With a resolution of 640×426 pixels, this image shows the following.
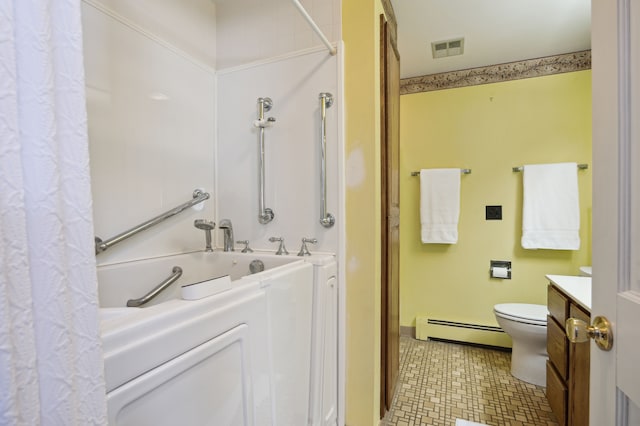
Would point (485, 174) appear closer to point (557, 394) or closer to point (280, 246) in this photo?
point (557, 394)

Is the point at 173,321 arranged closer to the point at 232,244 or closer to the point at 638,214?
the point at 638,214

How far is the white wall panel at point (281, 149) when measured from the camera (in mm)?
1620

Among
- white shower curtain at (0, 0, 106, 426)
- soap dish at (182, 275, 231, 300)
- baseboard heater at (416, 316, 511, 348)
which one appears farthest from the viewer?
baseboard heater at (416, 316, 511, 348)

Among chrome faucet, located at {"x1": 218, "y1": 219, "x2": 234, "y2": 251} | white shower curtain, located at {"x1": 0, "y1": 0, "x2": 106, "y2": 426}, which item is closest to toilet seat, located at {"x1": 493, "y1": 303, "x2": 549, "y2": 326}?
chrome faucet, located at {"x1": 218, "y1": 219, "x2": 234, "y2": 251}

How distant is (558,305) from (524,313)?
28.1 inches

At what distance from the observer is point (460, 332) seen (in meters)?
2.75

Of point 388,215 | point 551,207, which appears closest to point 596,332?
point 388,215

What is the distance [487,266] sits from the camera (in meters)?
2.77

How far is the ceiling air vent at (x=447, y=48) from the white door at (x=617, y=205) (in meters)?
1.99

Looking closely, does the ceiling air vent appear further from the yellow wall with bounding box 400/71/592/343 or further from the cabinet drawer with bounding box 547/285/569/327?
the cabinet drawer with bounding box 547/285/569/327

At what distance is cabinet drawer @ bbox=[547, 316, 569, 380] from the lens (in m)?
1.46

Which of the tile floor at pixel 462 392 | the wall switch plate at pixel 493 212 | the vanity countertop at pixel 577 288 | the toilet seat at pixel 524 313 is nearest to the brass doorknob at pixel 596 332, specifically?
the vanity countertop at pixel 577 288

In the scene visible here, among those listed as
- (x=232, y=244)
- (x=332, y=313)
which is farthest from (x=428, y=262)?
(x=232, y=244)

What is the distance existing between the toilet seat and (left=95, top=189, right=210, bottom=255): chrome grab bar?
2.18 m
